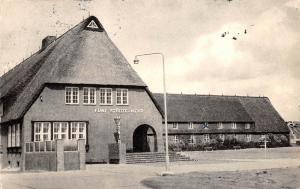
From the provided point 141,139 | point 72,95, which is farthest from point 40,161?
point 141,139

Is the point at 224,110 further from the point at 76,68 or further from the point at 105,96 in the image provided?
the point at 76,68

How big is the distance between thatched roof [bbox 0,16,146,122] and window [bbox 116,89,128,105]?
72 cm

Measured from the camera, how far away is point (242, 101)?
68.8 metres

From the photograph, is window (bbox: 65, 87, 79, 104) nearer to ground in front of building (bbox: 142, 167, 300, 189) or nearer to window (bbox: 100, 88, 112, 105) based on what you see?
window (bbox: 100, 88, 112, 105)

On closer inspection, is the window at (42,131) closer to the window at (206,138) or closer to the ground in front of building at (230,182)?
the ground in front of building at (230,182)

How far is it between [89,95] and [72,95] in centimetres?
133

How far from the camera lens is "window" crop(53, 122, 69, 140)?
111ft

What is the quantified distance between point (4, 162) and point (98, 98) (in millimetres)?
9266

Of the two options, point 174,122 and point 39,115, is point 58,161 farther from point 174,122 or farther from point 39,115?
point 174,122

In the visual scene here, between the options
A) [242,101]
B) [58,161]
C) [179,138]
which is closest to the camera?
[58,161]

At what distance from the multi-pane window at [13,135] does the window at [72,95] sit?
409 centimetres

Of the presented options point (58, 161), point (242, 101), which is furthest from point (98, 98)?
point (242, 101)

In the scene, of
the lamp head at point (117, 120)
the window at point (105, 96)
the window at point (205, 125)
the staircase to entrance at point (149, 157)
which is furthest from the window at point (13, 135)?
the window at point (205, 125)

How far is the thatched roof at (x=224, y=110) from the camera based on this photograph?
201ft
